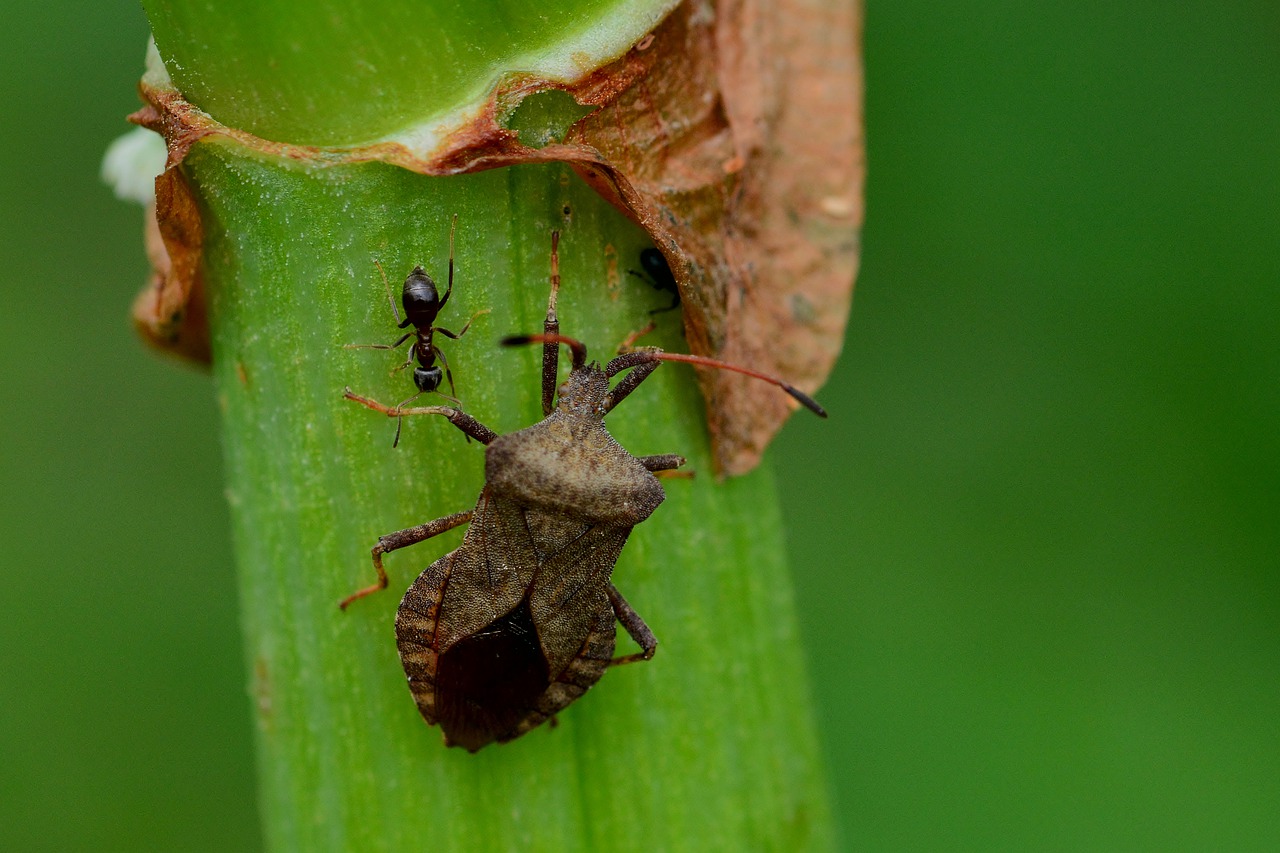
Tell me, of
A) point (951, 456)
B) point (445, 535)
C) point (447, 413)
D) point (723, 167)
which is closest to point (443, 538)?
point (445, 535)

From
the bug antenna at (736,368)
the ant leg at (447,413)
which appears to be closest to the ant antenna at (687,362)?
the bug antenna at (736,368)

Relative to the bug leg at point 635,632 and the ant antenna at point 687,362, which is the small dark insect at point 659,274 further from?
the bug leg at point 635,632

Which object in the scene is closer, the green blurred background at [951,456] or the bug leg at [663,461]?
the bug leg at [663,461]

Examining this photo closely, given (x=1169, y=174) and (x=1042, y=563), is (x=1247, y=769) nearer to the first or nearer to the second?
(x=1042, y=563)

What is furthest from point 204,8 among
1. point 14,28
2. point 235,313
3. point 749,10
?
point 14,28

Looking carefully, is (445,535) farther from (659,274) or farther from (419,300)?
(659,274)

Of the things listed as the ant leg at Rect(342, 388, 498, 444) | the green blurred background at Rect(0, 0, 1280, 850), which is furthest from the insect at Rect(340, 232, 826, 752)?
the green blurred background at Rect(0, 0, 1280, 850)
